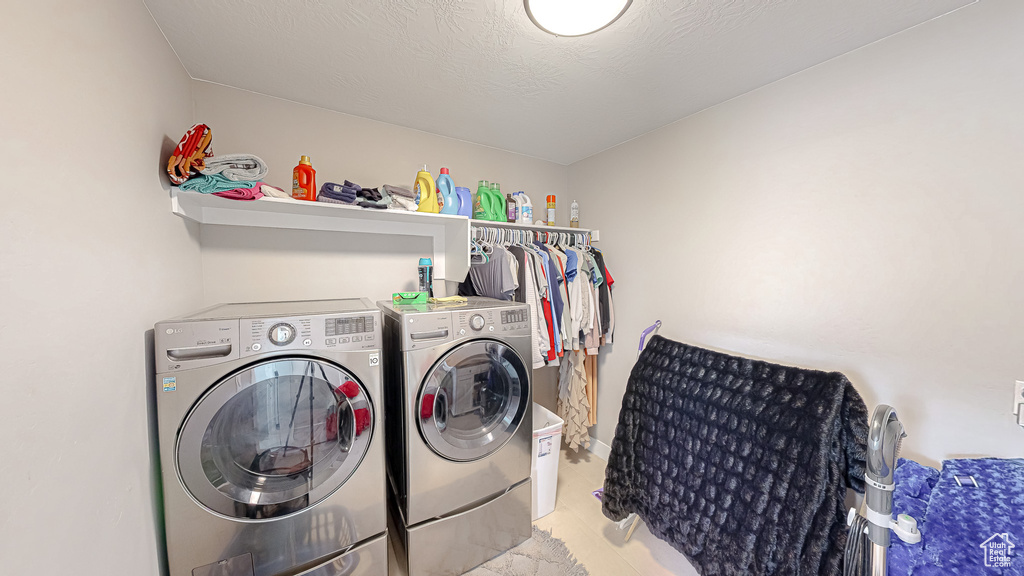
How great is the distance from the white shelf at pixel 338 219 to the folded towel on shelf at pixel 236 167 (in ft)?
0.39

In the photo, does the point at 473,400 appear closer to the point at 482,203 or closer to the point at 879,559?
the point at 482,203

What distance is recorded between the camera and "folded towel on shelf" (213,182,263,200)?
131cm

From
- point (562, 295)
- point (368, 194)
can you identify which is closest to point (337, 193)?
point (368, 194)

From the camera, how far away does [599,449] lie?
261 cm

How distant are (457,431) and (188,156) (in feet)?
5.07

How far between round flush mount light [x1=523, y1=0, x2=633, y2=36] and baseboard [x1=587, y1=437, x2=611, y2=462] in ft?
8.68

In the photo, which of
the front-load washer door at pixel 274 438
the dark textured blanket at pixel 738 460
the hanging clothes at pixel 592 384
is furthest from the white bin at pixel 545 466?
the front-load washer door at pixel 274 438

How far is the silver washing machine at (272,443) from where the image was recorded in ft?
3.42

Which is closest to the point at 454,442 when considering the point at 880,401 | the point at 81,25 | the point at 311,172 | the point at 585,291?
the point at 585,291

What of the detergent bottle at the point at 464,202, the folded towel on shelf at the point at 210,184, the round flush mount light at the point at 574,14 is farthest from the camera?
the detergent bottle at the point at 464,202

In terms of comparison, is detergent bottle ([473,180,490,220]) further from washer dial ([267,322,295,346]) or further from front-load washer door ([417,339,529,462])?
washer dial ([267,322,295,346])

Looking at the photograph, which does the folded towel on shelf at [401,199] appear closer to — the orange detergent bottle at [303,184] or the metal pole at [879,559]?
the orange detergent bottle at [303,184]

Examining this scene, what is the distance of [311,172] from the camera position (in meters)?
1.60

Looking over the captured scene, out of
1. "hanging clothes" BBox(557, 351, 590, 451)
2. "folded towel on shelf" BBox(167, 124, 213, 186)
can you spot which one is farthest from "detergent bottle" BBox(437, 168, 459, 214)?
"hanging clothes" BBox(557, 351, 590, 451)
